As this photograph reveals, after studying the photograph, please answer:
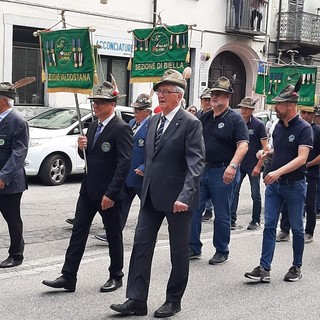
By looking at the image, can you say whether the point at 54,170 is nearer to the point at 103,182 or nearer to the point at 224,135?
the point at 224,135

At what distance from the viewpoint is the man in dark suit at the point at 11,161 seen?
636cm

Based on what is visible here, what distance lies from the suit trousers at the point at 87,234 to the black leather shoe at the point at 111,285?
0.12 feet

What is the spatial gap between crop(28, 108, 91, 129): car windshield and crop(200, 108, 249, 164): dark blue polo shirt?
6.54 m

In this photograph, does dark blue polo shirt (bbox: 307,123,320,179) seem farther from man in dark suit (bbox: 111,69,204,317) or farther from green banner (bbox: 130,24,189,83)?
man in dark suit (bbox: 111,69,204,317)

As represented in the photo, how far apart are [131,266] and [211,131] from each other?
2.35 meters

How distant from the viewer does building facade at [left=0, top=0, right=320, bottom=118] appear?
19.4 metres

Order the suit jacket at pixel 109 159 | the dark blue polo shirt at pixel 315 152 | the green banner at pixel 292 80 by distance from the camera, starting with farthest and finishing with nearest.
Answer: the green banner at pixel 292 80
the dark blue polo shirt at pixel 315 152
the suit jacket at pixel 109 159

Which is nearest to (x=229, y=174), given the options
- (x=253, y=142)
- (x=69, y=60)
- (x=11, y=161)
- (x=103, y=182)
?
(x=103, y=182)

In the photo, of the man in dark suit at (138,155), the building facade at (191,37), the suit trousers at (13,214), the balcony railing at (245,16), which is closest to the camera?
the suit trousers at (13,214)

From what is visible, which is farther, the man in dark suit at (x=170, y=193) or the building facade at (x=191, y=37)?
the building facade at (x=191, y=37)

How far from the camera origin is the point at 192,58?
24.1 meters

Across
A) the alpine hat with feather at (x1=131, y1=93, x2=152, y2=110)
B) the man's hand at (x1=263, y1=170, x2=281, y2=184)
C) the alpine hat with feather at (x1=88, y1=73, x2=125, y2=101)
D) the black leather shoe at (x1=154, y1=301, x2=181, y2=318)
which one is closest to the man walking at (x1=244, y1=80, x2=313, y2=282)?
the man's hand at (x1=263, y1=170, x2=281, y2=184)

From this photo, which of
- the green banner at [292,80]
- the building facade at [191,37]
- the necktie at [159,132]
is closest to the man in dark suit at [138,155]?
the necktie at [159,132]

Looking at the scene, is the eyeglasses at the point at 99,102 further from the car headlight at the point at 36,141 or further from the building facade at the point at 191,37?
the building facade at the point at 191,37
